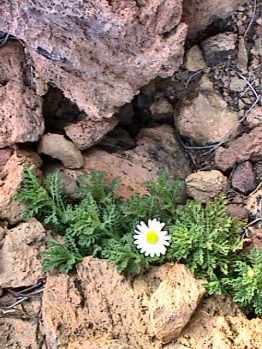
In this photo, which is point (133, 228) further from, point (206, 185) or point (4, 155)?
point (4, 155)

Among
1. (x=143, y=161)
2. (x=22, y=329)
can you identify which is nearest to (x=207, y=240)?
(x=143, y=161)

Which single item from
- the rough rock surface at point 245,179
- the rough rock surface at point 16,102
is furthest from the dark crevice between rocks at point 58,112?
the rough rock surface at point 245,179

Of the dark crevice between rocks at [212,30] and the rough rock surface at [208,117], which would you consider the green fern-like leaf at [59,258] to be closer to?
the rough rock surface at [208,117]

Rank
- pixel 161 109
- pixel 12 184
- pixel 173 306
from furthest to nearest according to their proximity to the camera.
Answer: pixel 161 109 → pixel 12 184 → pixel 173 306

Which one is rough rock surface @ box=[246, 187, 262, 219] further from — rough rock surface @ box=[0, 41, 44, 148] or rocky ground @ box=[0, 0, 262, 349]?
rough rock surface @ box=[0, 41, 44, 148]

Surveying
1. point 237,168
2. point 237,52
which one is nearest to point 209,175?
point 237,168

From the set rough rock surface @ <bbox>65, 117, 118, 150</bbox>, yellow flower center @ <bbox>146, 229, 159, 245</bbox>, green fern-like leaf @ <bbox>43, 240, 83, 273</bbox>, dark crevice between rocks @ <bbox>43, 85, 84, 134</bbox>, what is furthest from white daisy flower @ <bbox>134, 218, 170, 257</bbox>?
dark crevice between rocks @ <bbox>43, 85, 84, 134</bbox>
